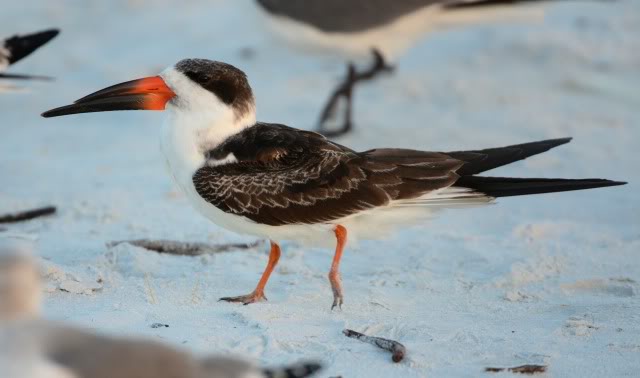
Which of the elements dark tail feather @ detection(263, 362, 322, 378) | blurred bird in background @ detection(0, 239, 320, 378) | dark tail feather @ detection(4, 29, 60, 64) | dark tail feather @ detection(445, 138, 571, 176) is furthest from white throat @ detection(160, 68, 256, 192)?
dark tail feather @ detection(4, 29, 60, 64)

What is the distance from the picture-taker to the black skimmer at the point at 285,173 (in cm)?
538

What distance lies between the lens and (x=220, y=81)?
18.2 feet

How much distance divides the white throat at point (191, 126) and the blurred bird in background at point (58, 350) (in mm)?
2138

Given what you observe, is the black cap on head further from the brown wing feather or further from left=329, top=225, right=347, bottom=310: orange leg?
left=329, top=225, right=347, bottom=310: orange leg

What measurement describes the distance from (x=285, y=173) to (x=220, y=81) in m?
0.62

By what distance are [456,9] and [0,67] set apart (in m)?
4.08

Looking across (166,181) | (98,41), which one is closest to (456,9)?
(166,181)

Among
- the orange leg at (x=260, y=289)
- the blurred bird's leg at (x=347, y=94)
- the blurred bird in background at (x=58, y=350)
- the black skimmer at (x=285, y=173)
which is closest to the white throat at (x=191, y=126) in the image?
the black skimmer at (x=285, y=173)

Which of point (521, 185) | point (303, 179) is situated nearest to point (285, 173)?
point (303, 179)

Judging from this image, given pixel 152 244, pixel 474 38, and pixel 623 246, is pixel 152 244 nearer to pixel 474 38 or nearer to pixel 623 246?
pixel 623 246

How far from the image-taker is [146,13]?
13.2m

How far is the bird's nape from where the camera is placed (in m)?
5.63

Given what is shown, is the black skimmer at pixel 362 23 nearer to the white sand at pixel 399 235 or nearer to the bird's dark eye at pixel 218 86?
the white sand at pixel 399 235

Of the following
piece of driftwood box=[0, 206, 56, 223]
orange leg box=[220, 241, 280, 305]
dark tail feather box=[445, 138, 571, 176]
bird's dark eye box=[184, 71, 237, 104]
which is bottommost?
orange leg box=[220, 241, 280, 305]
